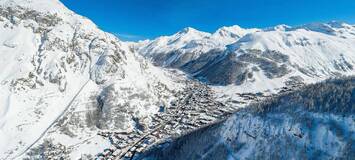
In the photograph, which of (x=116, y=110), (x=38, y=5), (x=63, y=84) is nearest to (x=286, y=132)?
(x=116, y=110)

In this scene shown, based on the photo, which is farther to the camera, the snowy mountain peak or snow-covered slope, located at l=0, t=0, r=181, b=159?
the snowy mountain peak

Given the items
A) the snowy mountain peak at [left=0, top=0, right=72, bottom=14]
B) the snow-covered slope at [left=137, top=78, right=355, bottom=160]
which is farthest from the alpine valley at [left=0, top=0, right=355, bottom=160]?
the snowy mountain peak at [left=0, top=0, right=72, bottom=14]

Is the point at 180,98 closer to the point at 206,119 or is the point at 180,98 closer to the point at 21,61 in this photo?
the point at 206,119

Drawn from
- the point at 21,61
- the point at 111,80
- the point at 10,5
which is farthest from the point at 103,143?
the point at 10,5

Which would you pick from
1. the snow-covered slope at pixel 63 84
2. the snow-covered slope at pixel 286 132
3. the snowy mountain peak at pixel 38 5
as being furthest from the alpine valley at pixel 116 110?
the snowy mountain peak at pixel 38 5

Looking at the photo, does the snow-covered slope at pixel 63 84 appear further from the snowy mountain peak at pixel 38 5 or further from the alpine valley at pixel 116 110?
the alpine valley at pixel 116 110

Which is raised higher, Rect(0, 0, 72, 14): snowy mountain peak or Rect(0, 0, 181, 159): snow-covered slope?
Rect(0, 0, 72, 14): snowy mountain peak

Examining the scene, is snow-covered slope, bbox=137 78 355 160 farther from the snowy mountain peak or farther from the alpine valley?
the snowy mountain peak
